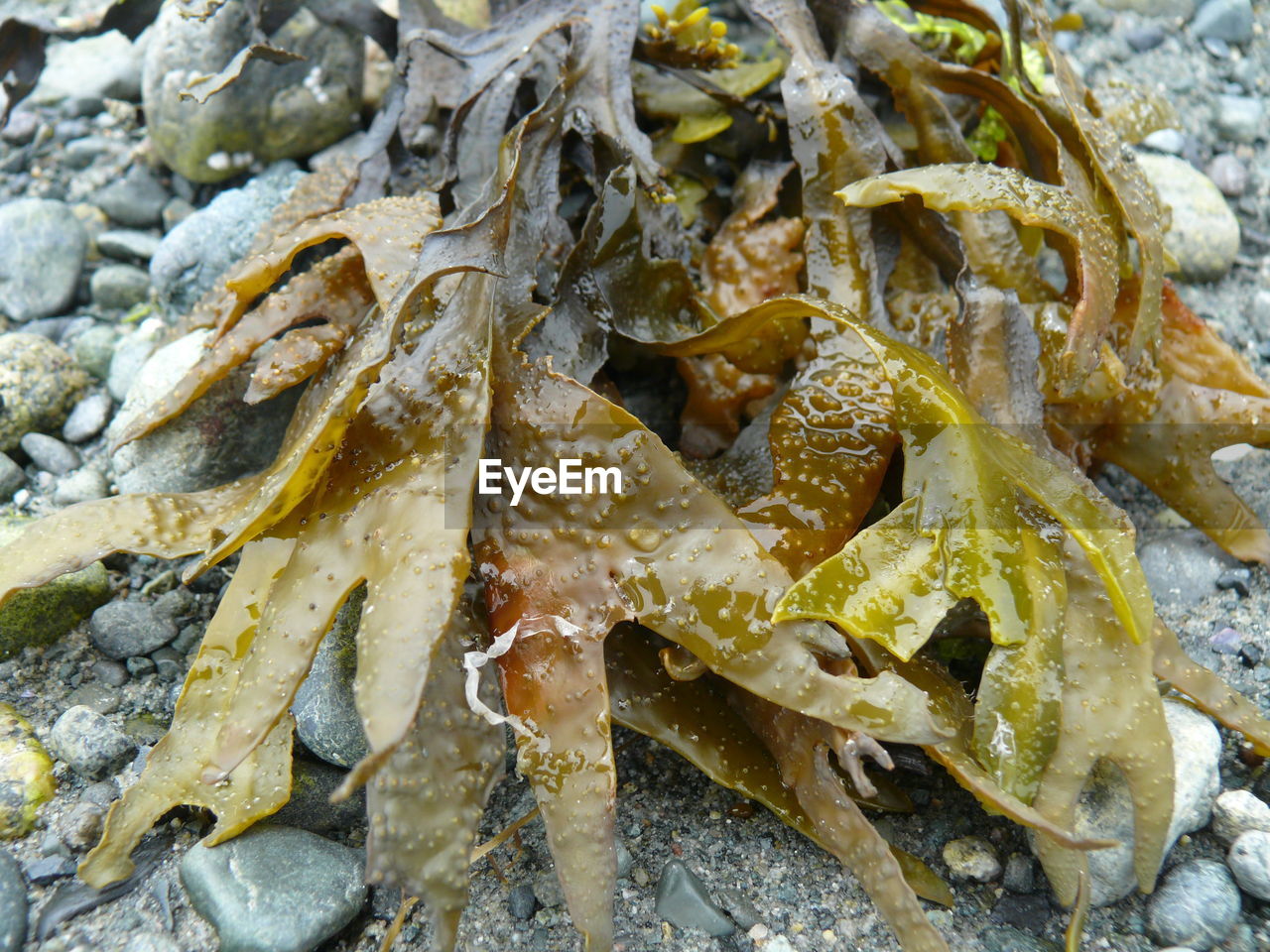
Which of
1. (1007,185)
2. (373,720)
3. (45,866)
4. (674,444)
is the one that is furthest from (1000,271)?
(45,866)

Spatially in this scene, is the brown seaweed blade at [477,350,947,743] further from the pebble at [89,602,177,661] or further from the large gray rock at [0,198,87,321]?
the large gray rock at [0,198,87,321]

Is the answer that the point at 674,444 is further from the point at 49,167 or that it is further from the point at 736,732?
the point at 49,167

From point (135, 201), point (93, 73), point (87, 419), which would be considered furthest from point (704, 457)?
point (93, 73)

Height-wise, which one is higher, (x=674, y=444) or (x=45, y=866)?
(x=674, y=444)

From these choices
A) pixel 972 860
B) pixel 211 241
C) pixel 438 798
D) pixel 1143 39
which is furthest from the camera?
pixel 1143 39

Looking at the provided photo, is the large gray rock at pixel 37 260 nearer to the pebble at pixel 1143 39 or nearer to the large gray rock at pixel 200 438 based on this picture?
the large gray rock at pixel 200 438

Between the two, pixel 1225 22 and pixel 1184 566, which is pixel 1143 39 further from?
pixel 1184 566

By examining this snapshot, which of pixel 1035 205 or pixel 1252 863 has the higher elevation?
pixel 1035 205

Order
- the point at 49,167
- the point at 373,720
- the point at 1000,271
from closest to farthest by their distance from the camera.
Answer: the point at 373,720 < the point at 1000,271 < the point at 49,167
